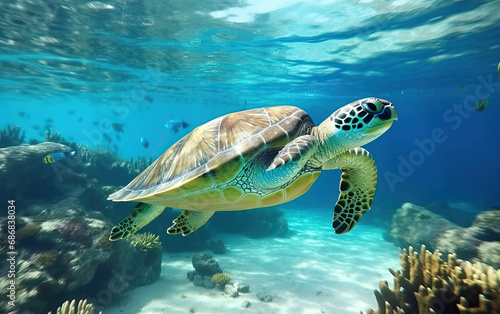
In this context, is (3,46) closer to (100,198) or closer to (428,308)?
(100,198)

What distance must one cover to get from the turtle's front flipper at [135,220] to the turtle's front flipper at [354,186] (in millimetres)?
2991

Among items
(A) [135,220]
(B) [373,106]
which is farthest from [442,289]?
(A) [135,220]

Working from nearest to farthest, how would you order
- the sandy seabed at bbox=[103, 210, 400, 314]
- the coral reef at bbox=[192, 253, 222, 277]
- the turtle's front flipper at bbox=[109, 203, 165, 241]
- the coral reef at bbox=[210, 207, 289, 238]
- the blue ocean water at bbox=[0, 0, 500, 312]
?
the turtle's front flipper at bbox=[109, 203, 165, 241], the sandy seabed at bbox=[103, 210, 400, 314], the coral reef at bbox=[192, 253, 222, 277], the blue ocean water at bbox=[0, 0, 500, 312], the coral reef at bbox=[210, 207, 289, 238]

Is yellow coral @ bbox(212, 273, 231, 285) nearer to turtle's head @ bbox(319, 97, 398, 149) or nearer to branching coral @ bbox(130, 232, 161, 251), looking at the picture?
branching coral @ bbox(130, 232, 161, 251)

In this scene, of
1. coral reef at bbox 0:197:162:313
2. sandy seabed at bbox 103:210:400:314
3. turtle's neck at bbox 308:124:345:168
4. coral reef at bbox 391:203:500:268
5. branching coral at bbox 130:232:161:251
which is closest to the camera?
turtle's neck at bbox 308:124:345:168

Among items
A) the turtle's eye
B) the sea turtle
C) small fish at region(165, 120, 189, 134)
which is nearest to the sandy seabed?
the sea turtle

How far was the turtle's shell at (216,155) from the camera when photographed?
2.92m

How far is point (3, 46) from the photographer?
44.8 ft

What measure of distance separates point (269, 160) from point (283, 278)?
17.5 feet

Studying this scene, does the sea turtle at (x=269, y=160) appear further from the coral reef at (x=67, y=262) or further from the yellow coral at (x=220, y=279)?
the yellow coral at (x=220, y=279)

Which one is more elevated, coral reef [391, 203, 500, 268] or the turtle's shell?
the turtle's shell

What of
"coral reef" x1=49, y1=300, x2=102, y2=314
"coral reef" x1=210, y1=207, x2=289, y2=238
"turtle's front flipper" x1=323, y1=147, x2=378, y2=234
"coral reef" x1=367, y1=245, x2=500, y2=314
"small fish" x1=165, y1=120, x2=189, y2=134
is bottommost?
"coral reef" x1=210, y1=207, x2=289, y2=238

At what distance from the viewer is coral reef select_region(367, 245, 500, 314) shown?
2.29m

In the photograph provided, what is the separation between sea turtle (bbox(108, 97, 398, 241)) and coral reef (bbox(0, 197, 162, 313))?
2.15 meters
